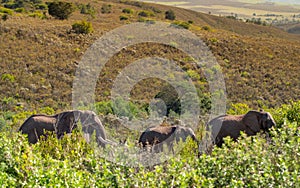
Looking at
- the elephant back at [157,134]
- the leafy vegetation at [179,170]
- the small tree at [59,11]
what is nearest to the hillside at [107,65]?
the small tree at [59,11]

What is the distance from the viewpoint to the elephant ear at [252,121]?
12.8 meters

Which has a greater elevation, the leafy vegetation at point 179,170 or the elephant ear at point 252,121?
the leafy vegetation at point 179,170

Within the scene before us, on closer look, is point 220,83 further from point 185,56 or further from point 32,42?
point 32,42

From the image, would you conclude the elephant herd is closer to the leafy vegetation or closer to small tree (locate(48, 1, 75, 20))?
the leafy vegetation

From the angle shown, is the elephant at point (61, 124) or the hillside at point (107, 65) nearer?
the elephant at point (61, 124)

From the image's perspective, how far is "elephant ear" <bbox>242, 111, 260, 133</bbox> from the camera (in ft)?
41.9

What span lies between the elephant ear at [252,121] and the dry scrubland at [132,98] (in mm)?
848

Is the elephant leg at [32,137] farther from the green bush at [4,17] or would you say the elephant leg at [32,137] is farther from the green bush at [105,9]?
the green bush at [105,9]

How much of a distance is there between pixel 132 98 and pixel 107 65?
5828 millimetres

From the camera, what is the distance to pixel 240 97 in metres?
25.3

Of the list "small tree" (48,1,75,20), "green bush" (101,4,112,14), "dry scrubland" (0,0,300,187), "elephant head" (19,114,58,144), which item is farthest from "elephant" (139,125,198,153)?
"green bush" (101,4,112,14)

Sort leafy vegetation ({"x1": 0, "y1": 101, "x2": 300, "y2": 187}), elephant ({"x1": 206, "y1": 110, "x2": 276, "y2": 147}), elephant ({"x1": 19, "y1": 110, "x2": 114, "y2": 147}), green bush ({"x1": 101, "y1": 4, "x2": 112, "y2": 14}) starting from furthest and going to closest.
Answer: green bush ({"x1": 101, "y1": 4, "x2": 112, "y2": 14})
elephant ({"x1": 206, "y1": 110, "x2": 276, "y2": 147})
elephant ({"x1": 19, "y1": 110, "x2": 114, "y2": 147})
leafy vegetation ({"x1": 0, "y1": 101, "x2": 300, "y2": 187})

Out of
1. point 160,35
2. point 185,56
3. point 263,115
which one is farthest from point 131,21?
point 263,115

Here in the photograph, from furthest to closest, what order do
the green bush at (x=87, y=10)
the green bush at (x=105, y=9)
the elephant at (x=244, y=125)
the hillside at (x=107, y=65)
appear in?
1. the green bush at (x=105, y=9)
2. the green bush at (x=87, y=10)
3. the hillside at (x=107, y=65)
4. the elephant at (x=244, y=125)
